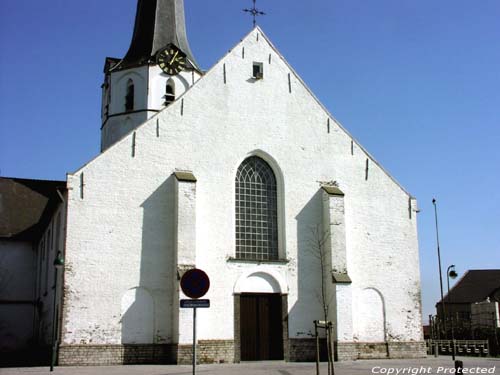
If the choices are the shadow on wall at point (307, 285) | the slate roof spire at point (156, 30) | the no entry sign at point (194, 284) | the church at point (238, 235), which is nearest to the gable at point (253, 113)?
the church at point (238, 235)

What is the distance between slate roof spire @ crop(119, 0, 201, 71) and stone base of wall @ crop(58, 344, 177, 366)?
17.7 m

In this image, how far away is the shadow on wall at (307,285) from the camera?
951 inches

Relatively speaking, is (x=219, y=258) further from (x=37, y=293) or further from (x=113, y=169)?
(x=37, y=293)

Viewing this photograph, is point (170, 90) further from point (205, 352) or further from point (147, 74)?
point (205, 352)

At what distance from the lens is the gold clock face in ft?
112

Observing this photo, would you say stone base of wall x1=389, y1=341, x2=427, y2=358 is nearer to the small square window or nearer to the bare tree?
the bare tree

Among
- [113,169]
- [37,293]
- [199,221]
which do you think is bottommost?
[37,293]

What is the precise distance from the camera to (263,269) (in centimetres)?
2422

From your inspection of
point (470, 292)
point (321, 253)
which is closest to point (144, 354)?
point (321, 253)

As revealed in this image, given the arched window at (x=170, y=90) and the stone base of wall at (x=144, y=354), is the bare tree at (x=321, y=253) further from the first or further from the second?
the arched window at (x=170, y=90)

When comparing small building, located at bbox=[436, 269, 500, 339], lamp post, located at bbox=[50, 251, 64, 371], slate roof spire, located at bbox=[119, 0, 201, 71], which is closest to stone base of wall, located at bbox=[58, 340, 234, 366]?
lamp post, located at bbox=[50, 251, 64, 371]

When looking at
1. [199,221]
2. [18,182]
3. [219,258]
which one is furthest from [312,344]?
[18,182]

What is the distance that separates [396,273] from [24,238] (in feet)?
66.2

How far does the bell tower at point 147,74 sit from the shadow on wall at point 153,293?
10994 millimetres
